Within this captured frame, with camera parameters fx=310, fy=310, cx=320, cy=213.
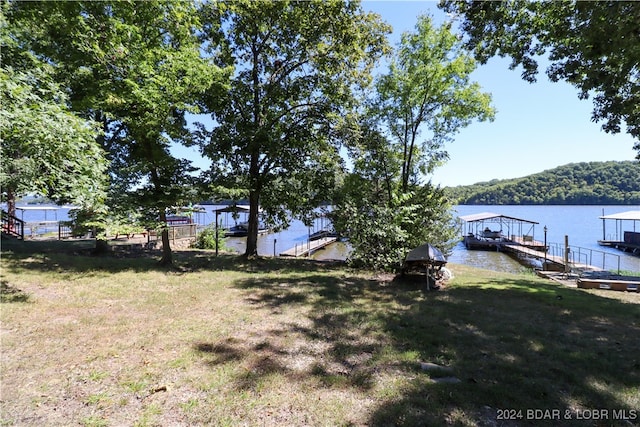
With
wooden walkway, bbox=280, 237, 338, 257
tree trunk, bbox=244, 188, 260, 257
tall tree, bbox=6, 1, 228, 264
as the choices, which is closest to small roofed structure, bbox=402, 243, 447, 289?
tree trunk, bbox=244, 188, 260, 257

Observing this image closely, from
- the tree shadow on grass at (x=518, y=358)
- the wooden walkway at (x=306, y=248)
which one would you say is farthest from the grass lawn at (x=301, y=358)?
the wooden walkway at (x=306, y=248)

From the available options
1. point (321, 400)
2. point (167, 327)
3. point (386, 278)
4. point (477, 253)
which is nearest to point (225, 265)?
point (386, 278)

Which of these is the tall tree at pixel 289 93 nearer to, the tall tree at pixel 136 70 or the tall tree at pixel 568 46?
the tall tree at pixel 136 70

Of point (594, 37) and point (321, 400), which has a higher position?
point (594, 37)

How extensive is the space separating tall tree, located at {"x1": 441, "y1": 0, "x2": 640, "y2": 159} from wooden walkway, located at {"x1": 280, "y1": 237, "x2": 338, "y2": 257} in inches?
654

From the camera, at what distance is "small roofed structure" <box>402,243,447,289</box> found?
8727 mm

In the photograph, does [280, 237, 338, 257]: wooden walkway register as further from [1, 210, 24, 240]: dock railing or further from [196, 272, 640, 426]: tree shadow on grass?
[196, 272, 640, 426]: tree shadow on grass

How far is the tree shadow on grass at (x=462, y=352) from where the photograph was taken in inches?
118

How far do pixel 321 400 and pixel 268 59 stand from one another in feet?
41.7

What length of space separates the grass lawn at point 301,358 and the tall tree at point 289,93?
595 cm

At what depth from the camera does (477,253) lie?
3173 centimetres

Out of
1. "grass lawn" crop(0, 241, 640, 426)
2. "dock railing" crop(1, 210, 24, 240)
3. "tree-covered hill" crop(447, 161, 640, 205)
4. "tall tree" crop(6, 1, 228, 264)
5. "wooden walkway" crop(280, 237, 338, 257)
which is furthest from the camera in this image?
"tree-covered hill" crop(447, 161, 640, 205)

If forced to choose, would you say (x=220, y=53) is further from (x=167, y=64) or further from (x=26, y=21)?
(x=26, y=21)

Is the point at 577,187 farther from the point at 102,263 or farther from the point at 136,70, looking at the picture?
the point at 102,263
